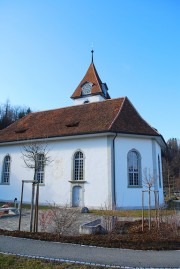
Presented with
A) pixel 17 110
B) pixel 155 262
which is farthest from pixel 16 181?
pixel 17 110

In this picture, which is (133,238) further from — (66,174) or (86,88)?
(86,88)

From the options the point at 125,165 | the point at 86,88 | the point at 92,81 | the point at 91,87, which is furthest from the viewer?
the point at 92,81

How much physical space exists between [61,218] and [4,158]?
17229mm

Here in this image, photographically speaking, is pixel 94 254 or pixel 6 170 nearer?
pixel 94 254

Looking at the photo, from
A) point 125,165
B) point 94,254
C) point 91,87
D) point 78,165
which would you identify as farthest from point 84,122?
point 94,254

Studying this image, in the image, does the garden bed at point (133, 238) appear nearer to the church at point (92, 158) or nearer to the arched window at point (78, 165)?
the church at point (92, 158)

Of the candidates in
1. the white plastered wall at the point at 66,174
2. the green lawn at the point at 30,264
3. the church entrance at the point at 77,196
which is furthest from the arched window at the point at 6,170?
the green lawn at the point at 30,264

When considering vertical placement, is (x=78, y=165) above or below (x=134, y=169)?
above

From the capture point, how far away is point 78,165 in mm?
21438

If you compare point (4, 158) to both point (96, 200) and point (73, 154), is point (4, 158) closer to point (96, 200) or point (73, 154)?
point (73, 154)

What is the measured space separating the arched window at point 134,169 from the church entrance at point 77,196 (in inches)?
161

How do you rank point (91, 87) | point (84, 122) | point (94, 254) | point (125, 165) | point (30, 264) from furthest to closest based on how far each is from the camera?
point (91, 87), point (84, 122), point (125, 165), point (94, 254), point (30, 264)

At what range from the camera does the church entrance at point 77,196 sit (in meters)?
20.7

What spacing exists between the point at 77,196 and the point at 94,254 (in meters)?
14.1
